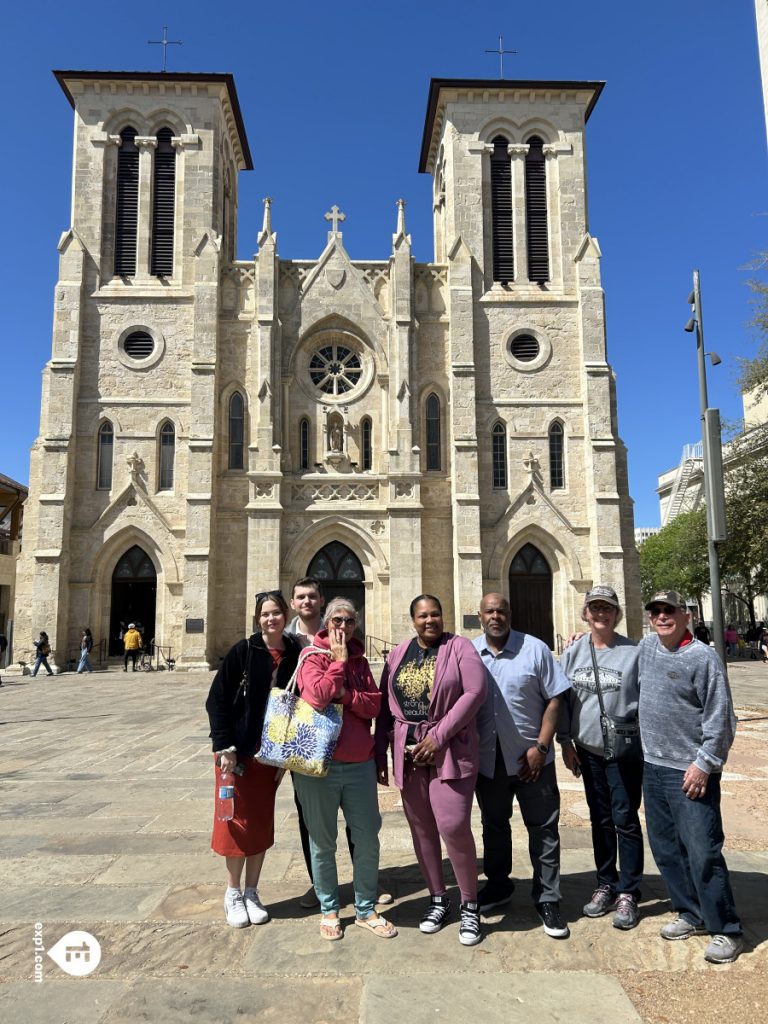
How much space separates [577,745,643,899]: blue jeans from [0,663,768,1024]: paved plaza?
10.5 inches

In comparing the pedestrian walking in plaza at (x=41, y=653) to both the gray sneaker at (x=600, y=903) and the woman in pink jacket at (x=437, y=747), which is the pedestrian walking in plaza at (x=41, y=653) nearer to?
the woman in pink jacket at (x=437, y=747)

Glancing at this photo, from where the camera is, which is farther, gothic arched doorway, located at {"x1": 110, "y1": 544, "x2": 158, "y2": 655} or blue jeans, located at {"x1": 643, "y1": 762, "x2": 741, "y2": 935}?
gothic arched doorway, located at {"x1": 110, "y1": 544, "x2": 158, "y2": 655}

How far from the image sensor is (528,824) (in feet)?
15.0

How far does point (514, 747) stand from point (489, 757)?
163 mm

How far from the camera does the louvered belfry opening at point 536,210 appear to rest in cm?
2845

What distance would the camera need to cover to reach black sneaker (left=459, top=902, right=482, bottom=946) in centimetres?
410

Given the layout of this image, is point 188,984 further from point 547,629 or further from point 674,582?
point 674,582

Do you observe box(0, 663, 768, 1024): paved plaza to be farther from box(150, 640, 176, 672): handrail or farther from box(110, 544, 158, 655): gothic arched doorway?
box(110, 544, 158, 655): gothic arched doorway

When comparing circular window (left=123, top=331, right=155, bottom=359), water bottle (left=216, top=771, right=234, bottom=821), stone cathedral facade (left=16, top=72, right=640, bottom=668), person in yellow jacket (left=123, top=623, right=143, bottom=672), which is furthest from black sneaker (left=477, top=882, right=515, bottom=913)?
circular window (left=123, top=331, right=155, bottom=359)

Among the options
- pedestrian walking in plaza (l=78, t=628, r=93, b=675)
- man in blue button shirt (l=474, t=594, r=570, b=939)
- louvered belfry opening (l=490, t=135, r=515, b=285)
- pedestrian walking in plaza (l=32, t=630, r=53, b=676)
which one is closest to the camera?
man in blue button shirt (l=474, t=594, r=570, b=939)

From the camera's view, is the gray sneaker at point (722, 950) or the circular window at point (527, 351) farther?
the circular window at point (527, 351)

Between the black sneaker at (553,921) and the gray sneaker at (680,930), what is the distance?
1.72ft

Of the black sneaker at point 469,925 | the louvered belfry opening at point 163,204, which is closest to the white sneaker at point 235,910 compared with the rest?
the black sneaker at point 469,925

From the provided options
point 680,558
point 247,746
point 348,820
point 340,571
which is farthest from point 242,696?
point 680,558
